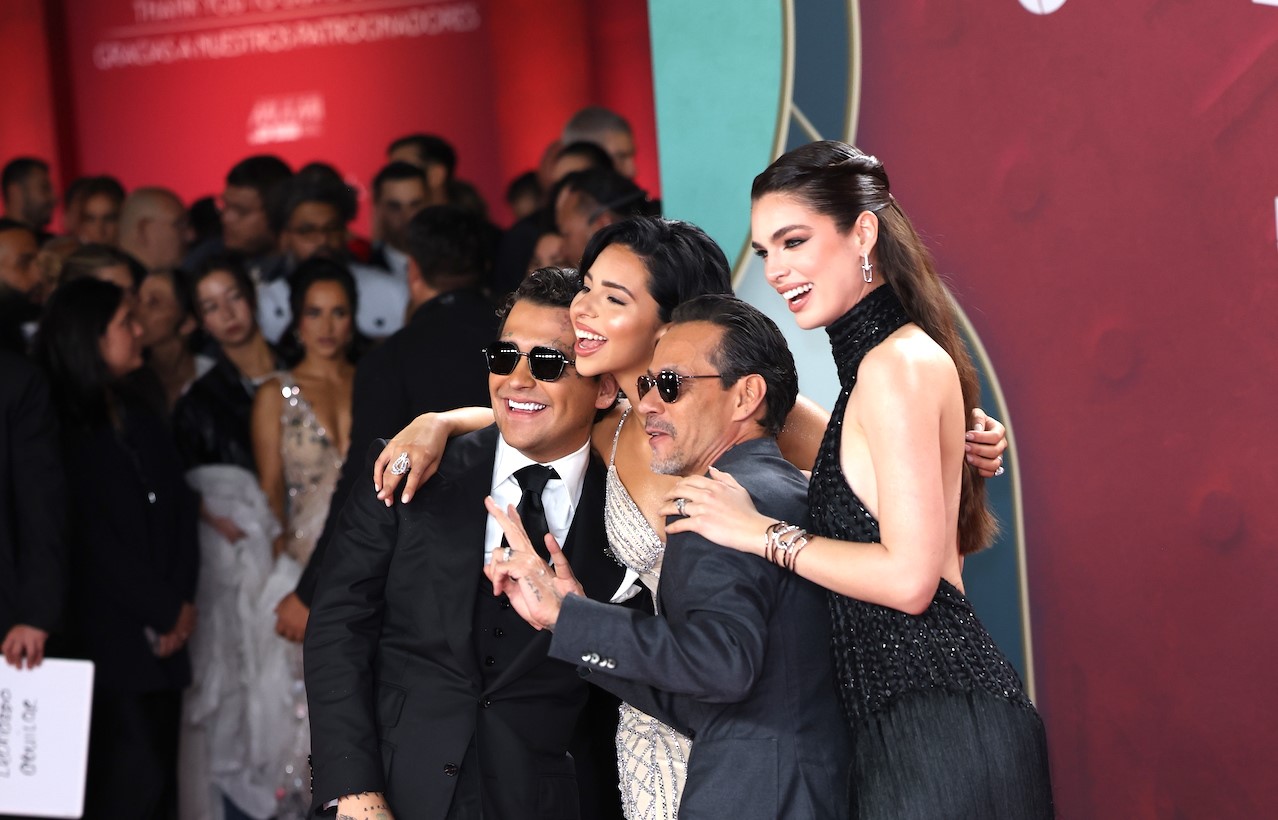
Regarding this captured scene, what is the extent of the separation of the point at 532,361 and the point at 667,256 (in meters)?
0.38

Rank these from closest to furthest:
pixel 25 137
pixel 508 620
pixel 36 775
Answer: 1. pixel 508 620
2. pixel 36 775
3. pixel 25 137

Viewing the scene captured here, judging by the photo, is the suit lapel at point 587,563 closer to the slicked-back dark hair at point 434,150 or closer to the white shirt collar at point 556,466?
the white shirt collar at point 556,466

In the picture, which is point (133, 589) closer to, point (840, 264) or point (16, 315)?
point (16, 315)

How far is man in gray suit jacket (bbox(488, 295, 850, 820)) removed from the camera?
2.50 m

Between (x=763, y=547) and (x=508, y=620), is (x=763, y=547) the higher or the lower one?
the higher one

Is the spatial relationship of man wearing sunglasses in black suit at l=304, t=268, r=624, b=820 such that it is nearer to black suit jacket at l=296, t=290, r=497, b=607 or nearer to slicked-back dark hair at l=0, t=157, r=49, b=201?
black suit jacket at l=296, t=290, r=497, b=607

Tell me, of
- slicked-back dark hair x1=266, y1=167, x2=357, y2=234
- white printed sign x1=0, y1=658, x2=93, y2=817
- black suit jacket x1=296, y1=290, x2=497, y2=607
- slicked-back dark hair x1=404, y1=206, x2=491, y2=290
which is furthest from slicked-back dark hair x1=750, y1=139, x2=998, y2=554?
slicked-back dark hair x1=266, y1=167, x2=357, y2=234

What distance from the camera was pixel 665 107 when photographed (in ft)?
14.0

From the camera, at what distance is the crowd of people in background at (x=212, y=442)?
503cm

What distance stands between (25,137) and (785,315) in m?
7.91

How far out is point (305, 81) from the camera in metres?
10.2

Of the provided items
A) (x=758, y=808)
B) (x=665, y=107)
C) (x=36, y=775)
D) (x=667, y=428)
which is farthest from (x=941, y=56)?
(x=36, y=775)

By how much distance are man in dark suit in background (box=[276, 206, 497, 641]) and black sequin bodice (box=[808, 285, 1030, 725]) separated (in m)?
2.14

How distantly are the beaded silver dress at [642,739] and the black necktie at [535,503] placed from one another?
15 centimetres
